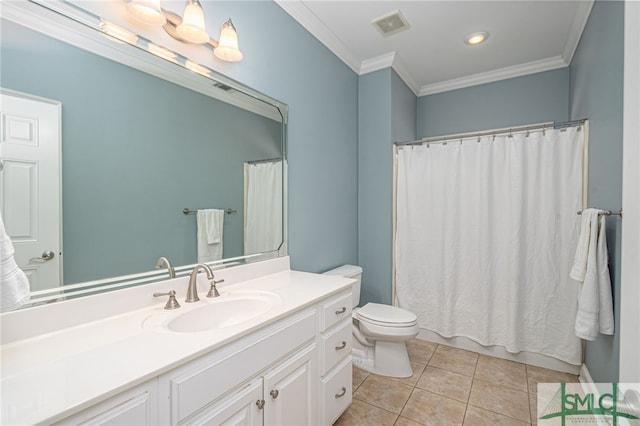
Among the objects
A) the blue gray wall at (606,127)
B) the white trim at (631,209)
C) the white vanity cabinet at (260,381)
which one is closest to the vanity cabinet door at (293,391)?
the white vanity cabinet at (260,381)

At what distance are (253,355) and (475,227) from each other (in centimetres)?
210

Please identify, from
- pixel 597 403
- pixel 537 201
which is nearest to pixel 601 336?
pixel 597 403

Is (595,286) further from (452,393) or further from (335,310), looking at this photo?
(335,310)

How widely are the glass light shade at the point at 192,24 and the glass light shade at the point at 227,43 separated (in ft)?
0.38

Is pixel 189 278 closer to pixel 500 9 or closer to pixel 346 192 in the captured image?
pixel 346 192

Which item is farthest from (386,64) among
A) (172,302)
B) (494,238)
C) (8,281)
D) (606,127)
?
(8,281)

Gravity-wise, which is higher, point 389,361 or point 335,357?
point 335,357

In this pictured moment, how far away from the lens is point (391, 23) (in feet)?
7.02

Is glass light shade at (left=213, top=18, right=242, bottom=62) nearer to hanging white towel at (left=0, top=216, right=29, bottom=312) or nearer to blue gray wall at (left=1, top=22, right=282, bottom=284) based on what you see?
blue gray wall at (left=1, top=22, right=282, bottom=284)

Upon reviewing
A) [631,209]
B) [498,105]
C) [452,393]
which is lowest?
[452,393]

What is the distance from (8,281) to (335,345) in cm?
125

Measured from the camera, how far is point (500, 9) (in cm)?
200

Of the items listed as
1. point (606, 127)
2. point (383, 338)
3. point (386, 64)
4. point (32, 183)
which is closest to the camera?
point (32, 183)

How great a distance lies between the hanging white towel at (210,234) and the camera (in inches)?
55.0
